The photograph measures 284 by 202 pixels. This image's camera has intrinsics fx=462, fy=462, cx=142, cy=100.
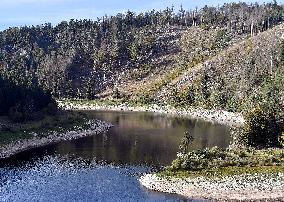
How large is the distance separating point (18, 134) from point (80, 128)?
25344 mm

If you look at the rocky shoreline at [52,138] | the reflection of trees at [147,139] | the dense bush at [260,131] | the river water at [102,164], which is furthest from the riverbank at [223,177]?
the rocky shoreline at [52,138]

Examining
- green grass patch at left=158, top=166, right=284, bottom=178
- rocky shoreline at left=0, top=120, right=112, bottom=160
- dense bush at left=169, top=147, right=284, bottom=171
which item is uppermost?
dense bush at left=169, top=147, right=284, bottom=171

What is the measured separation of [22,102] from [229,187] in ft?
269

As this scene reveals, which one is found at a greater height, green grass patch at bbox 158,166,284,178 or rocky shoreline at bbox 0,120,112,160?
green grass patch at bbox 158,166,284,178

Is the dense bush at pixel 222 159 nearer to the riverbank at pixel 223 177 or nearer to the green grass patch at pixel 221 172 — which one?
the riverbank at pixel 223 177

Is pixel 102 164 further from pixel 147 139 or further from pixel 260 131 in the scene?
pixel 260 131

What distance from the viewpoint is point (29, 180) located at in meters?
86.7

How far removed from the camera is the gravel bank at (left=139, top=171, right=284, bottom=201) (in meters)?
73.0

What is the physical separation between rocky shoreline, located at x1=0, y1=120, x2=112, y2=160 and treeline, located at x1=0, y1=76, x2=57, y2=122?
10826 mm

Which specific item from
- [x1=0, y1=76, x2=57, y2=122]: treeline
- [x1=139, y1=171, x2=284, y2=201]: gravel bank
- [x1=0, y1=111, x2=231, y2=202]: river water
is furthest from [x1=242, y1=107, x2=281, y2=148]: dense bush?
[x1=0, y1=76, x2=57, y2=122]: treeline

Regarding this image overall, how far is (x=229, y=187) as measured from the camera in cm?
7594

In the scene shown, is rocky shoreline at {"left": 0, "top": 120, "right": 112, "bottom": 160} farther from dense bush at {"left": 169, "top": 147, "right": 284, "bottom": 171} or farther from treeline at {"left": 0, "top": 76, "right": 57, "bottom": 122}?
dense bush at {"left": 169, "top": 147, "right": 284, "bottom": 171}

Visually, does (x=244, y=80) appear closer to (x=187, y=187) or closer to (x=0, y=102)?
(x=0, y=102)

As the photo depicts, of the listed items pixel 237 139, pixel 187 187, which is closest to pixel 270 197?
pixel 187 187
